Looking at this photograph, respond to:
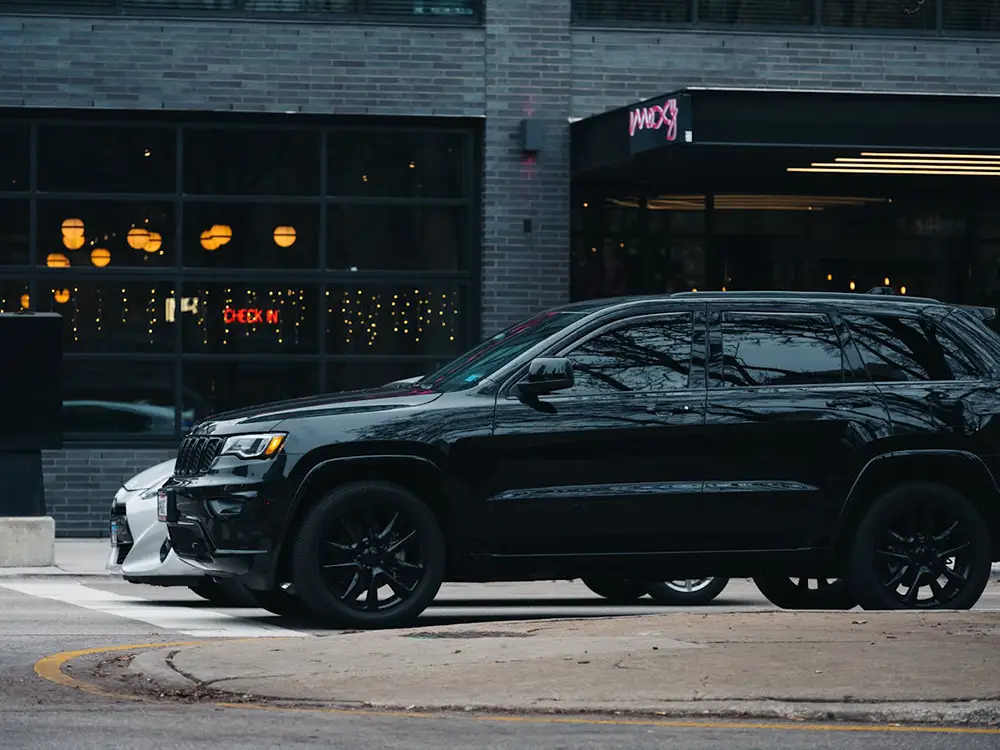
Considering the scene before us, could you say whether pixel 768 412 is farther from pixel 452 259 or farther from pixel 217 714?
pixel 452 259

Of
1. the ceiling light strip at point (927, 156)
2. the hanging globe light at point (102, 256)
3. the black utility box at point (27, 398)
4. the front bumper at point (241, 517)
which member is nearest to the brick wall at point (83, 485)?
the hanging globe light at point (102, 256)

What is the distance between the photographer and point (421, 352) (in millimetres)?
20969

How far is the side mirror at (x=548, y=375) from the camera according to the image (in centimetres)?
1123

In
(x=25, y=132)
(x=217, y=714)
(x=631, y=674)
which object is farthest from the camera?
(x=25, y=132)

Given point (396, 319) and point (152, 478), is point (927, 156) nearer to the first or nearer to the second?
point (396, 319)

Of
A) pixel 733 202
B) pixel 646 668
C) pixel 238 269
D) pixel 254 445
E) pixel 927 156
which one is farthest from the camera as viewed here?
pixel 733 202

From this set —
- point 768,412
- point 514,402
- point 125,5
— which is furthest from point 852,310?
point 125,5

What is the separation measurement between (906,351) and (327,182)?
9.58 metres

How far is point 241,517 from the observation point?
444 inches

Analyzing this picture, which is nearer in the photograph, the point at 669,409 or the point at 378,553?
the point at 378,553

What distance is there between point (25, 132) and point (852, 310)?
10.8m

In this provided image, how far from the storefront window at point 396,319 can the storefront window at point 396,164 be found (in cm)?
97

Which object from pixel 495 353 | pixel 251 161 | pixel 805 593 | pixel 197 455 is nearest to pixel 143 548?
pixel 197 455

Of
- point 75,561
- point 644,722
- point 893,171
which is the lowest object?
point 75,561
